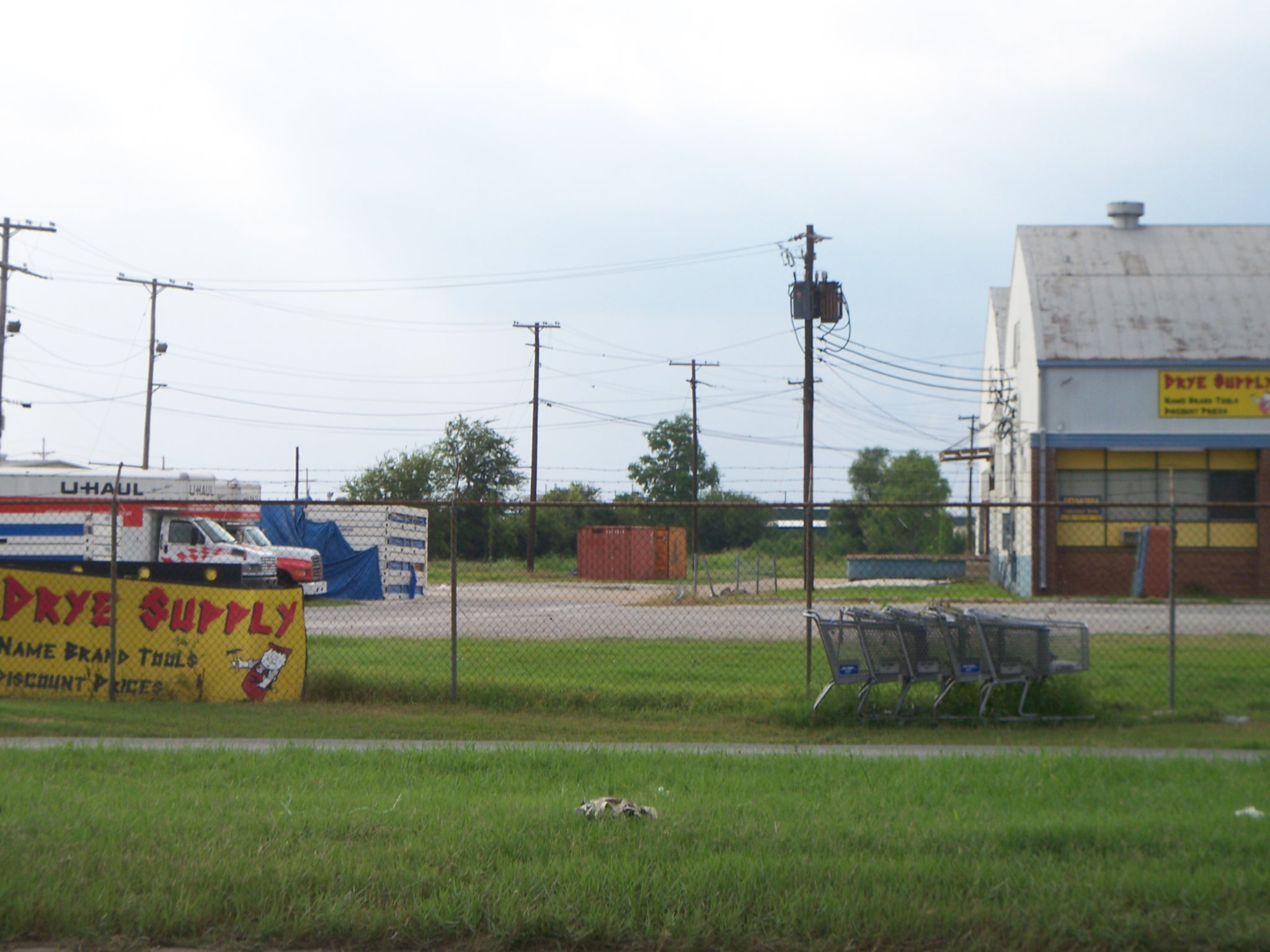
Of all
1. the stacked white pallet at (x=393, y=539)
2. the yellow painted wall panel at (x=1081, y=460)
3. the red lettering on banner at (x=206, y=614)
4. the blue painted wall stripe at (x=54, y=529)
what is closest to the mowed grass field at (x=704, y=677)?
the red lettering on banner at (x=206, y=614)

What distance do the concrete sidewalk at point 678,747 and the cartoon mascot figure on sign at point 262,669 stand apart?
213 centimetres

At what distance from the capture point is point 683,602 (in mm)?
22500

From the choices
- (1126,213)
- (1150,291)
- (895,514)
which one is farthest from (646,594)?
(895,514)

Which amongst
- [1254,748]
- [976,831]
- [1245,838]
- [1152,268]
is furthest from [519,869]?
[1152,268]

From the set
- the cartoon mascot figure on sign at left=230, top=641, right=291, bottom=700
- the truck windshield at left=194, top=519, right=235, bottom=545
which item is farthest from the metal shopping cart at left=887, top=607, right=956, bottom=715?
the truck windshield at left=194, top=519, right=235, bottom=545

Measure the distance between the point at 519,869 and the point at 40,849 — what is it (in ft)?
7.77

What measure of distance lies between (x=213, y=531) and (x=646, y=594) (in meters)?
10.8

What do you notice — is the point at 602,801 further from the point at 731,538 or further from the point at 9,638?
the point at 731,538

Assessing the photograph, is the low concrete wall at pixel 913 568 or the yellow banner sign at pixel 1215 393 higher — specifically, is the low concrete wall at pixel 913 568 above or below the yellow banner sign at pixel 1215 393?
below

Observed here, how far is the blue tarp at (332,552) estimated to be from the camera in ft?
107

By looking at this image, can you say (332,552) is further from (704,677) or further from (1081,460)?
(704,677)

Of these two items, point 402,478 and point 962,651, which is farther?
point 402,478

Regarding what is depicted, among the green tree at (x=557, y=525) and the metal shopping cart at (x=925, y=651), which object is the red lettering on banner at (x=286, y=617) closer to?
the green tree at (x=557, y=525)

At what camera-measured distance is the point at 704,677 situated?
13.3 m
